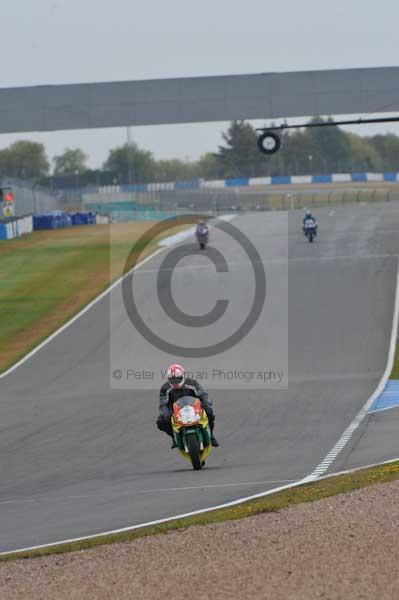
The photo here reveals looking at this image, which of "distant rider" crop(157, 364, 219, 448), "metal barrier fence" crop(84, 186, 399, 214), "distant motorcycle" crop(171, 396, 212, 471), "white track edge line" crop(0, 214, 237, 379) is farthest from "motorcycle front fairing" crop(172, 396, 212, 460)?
"metal barrier fence" crop(84, 186, 399, 214)

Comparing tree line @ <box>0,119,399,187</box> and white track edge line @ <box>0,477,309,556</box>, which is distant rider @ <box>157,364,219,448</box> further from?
tree line @ <box>0,119,399,187</box>

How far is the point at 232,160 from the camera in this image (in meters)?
150

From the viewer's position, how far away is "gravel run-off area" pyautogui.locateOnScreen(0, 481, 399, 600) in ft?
28.9

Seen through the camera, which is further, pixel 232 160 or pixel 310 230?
pixel 232 160

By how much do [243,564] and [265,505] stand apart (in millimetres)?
2118

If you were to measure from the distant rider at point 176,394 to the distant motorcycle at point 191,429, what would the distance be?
0.54ft

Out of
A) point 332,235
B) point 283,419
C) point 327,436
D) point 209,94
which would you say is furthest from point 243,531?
point 332,235

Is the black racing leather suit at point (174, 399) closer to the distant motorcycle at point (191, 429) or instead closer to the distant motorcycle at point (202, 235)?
the distant motorcycle at point (191, 429)

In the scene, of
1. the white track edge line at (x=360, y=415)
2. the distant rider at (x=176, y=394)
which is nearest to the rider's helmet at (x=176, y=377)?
the distant rider at (x=176, y=394)

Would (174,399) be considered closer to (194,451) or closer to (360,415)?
(194,451)

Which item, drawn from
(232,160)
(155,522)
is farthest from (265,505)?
(232,160)

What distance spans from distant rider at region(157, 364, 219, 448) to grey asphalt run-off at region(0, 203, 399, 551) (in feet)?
2.18

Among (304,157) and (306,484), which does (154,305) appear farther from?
(304,157)

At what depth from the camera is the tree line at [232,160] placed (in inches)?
5886
